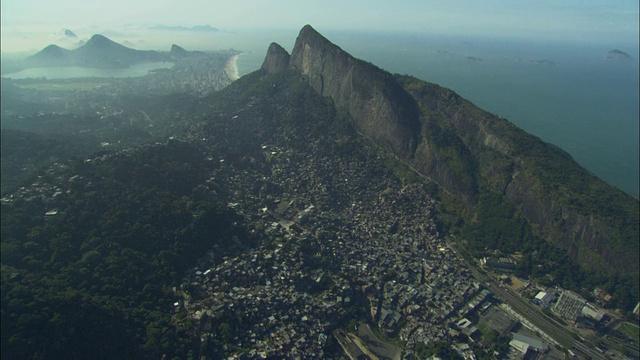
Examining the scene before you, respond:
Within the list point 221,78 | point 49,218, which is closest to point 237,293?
point 49,218

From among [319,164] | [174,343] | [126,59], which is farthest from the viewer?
[126,59]

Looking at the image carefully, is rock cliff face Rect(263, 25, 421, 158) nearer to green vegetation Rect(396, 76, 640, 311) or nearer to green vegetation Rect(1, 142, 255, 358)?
green vegetation Rect(396, 76, 640, 311)

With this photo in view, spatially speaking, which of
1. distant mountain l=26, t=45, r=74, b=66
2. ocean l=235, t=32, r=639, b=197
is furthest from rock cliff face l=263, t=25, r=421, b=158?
distant mountain l=26, t=45, r=74, b=66

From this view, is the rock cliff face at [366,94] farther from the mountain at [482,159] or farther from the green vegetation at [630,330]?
the green vegetation at [630,330]

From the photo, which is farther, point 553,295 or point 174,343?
point 553,295

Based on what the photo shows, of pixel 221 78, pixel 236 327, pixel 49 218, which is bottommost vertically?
pixel 236 327

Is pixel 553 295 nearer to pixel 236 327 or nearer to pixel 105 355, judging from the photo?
pixel 236 327

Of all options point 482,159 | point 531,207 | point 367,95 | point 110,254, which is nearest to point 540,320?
point 531,207

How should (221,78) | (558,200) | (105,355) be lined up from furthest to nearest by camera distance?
1. (221,78)
2. (558,200)
3. (105,355)
